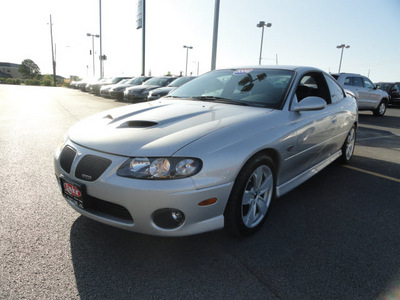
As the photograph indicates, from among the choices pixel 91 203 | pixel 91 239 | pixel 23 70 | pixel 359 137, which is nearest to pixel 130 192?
pixel 91 203

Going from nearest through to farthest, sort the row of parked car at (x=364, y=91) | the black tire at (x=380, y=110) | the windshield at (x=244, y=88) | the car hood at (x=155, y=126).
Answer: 1. the car hood at (x=155, y=126)
2. the windshield at (x=244, y=88)
3. the row of parked car at (x=364, y=91)
4. the black tire at (x=380, y=110)

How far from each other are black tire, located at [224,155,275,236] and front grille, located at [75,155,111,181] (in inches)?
36.8

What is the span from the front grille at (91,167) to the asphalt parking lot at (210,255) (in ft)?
1.87

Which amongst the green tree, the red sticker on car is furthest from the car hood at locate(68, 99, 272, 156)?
the green tree

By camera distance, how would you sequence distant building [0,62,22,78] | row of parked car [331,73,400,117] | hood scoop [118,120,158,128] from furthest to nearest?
1. distant building [0,62,22,78]
2. row of parked car [331,73,400,117]
3. hood scoop [118,120,158,128]

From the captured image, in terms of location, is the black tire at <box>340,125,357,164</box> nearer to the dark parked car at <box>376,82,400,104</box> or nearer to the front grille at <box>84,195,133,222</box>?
the front grille at <box>84,195,133,222</box>

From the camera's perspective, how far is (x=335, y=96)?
13.2 feet

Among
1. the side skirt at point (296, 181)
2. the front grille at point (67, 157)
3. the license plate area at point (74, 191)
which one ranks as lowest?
the side skirt at point (296, 181)

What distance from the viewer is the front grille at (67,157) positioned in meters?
2.25

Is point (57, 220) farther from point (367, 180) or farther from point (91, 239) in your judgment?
point (367, 180)

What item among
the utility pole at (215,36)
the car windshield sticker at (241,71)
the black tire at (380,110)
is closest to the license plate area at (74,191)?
the car windshield sticker at (241,71)

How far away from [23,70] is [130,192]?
381 ft

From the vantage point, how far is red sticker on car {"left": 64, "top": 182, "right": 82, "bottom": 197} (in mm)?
2140

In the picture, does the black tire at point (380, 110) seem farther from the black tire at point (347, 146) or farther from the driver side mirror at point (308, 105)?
the driver side mirror at point (308, 105)
